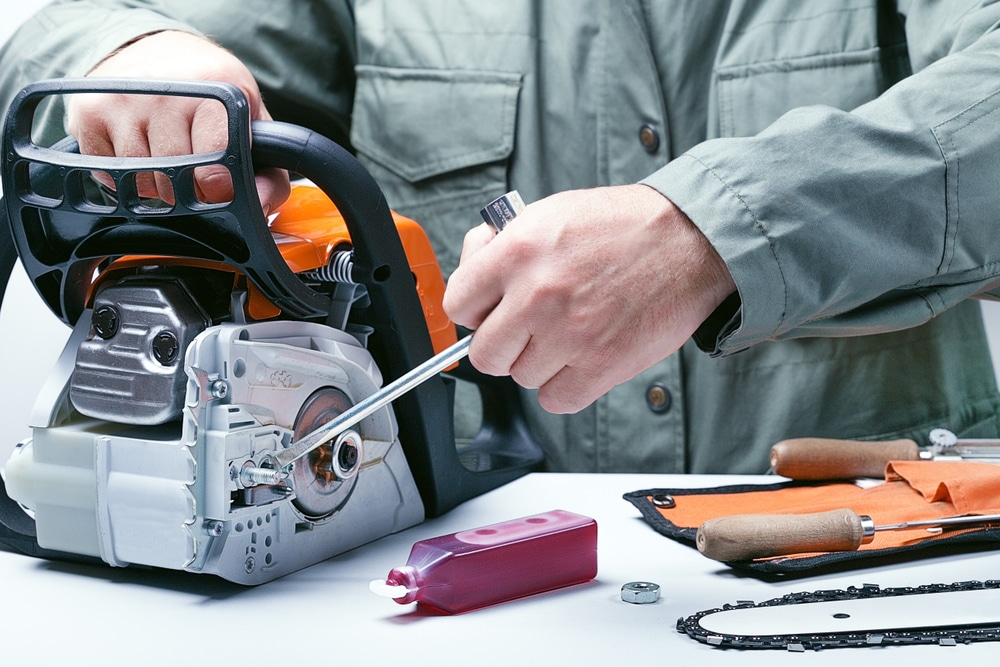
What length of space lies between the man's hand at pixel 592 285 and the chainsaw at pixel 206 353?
17 cm

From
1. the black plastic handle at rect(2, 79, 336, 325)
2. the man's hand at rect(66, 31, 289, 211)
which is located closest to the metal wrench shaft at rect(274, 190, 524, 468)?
the black plastic handle at rect(2, 79, 336, 325)

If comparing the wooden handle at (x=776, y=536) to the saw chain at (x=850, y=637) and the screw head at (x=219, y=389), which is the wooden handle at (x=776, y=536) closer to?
the saw chain at (x=850, y=637)

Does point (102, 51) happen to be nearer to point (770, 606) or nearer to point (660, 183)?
point (660, 183)

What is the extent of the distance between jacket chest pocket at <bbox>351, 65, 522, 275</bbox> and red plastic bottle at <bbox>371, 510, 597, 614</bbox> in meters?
0.76

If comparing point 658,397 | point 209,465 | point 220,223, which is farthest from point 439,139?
point 209,465

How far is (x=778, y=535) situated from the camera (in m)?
0.98

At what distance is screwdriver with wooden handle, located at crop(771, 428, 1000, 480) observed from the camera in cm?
124

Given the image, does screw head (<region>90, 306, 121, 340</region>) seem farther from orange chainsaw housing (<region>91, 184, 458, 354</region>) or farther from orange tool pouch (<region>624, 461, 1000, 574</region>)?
orange tool pouch (<region>624, 461, 1000, 574</region>)

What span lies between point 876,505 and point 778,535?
22 cm

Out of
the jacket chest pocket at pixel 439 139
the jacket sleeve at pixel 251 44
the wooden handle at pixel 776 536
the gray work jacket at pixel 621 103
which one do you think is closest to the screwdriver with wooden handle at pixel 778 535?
the wooden handle at pixel 776 536

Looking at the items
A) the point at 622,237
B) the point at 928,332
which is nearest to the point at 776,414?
the point at 928,332

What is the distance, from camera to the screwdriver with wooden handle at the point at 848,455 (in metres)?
1.24

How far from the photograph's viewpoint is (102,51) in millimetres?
1303

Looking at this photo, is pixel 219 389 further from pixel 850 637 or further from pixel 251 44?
pixel 251 44
